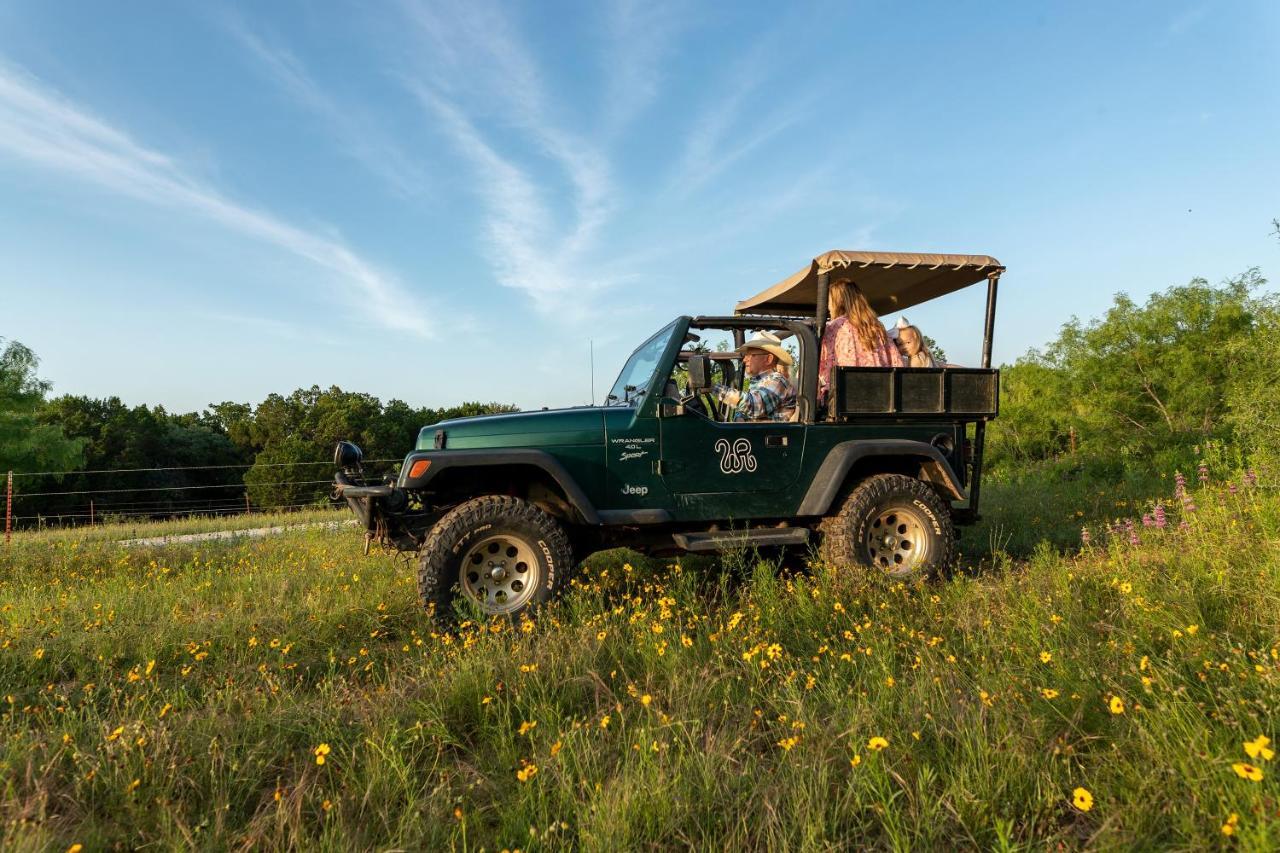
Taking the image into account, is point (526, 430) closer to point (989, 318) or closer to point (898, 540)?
point (898, 540)

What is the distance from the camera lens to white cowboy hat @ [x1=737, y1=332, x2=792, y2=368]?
5021mm

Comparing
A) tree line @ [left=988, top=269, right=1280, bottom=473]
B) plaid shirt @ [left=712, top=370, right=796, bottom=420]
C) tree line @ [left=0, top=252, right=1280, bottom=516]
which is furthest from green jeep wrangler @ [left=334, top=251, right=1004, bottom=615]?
tree line @ [left=988, top=269, right=1280, bottom=473]

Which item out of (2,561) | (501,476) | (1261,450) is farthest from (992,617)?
(2,561)

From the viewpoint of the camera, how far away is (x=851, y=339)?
16.3 ft

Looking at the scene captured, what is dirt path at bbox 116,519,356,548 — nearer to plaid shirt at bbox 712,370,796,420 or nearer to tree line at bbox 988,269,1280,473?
plaid shirt at bbox 712,370,796,420

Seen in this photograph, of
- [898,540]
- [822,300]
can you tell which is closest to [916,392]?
[822,300]

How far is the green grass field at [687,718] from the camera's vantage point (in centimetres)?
185

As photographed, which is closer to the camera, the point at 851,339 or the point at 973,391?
the point at 851,339

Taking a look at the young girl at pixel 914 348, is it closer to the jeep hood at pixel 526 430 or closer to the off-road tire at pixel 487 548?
the jeep hood at pixel 526 430

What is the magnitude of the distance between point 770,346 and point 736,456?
1.04 m

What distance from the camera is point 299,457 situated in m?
40.2

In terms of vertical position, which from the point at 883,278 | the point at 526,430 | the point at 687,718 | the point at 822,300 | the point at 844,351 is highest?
the point at 883,278

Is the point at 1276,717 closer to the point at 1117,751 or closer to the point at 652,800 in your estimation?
the point at 1117,751

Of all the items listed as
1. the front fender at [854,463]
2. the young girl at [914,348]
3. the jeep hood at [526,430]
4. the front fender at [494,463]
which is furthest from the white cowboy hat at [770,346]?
the front fender at [494,463]
